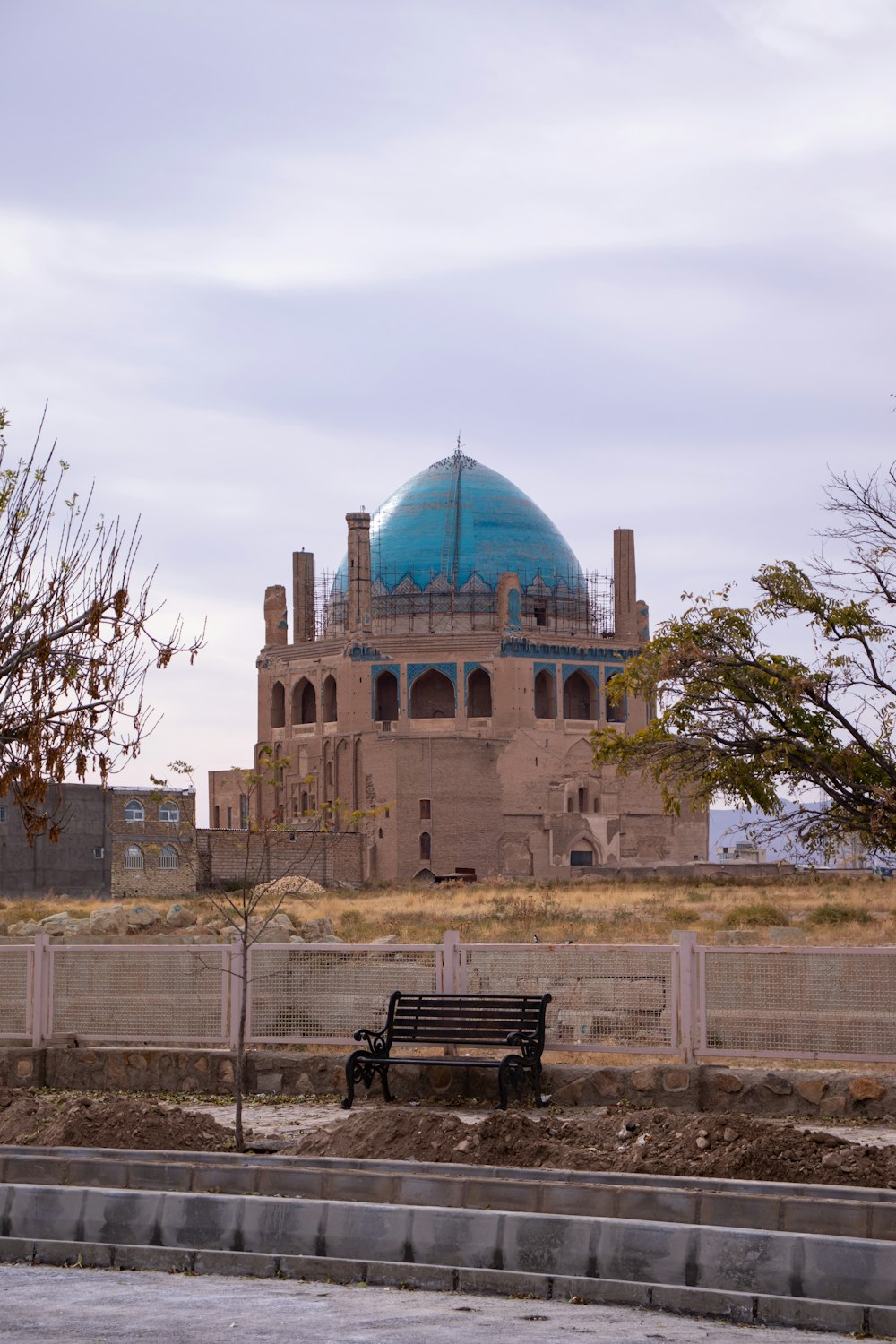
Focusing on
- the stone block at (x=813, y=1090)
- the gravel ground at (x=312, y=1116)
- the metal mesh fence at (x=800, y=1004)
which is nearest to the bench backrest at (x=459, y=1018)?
the gravel ground at (x=312, y=1116)

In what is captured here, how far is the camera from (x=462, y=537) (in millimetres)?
70000

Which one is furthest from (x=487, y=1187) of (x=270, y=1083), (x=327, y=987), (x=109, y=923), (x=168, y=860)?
(x=168, y=860)

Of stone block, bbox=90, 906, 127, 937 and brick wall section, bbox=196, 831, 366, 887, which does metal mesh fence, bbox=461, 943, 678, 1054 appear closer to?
stone block, bbox=90, 906, 127, 937

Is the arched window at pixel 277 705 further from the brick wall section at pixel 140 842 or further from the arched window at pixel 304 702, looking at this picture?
the brick wall section at pixel 140 842

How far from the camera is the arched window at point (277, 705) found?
71912 mm

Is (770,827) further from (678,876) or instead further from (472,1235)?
(678,876)

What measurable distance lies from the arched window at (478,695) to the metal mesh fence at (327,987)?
54854mm

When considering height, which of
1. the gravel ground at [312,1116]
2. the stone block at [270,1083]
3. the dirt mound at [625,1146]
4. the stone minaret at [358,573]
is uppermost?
the stone minaret at [358,573]

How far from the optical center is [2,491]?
1325cm

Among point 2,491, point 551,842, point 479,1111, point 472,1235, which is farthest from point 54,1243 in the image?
point 551,842

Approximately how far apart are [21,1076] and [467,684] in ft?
179

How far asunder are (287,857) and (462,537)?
54.5ft

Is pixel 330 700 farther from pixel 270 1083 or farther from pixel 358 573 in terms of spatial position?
pixel 270 1083

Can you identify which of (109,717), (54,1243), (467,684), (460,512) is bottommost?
(54,1243)
